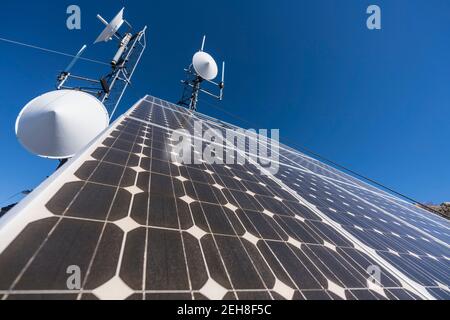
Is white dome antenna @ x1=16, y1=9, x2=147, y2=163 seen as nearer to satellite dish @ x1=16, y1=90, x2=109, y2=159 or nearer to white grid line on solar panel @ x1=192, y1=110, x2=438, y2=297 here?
satellite dish @ x1=16, y1=90, x2=109, y2=159

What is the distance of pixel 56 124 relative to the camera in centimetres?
636

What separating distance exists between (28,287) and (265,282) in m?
1.97

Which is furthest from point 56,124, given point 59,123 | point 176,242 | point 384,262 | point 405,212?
point 405,212

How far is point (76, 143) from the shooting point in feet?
22.6

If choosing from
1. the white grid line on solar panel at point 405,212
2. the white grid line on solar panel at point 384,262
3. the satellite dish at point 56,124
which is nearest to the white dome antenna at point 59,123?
the satellite dish at point 56,124

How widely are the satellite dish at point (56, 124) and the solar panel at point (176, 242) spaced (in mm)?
3268

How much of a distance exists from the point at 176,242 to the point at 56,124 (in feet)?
21.6

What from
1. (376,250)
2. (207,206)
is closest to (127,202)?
(207,206)

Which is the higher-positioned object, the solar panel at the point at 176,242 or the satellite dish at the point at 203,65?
the satellite dish at the point at 203,65

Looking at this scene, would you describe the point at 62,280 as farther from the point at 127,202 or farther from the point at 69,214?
the point at 127,202

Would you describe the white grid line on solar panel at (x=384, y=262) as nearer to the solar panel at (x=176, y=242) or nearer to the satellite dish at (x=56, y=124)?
the solar panel at (x=176, y=242)

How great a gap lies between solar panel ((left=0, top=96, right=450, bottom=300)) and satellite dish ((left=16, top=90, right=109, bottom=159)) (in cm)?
327

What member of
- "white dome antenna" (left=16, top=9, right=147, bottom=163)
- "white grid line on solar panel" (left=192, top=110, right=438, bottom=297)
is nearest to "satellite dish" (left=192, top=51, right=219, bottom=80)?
"white dome antenna" (left=16, top=9, right=147, bottom=163)

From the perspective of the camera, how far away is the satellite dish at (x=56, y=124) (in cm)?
636
